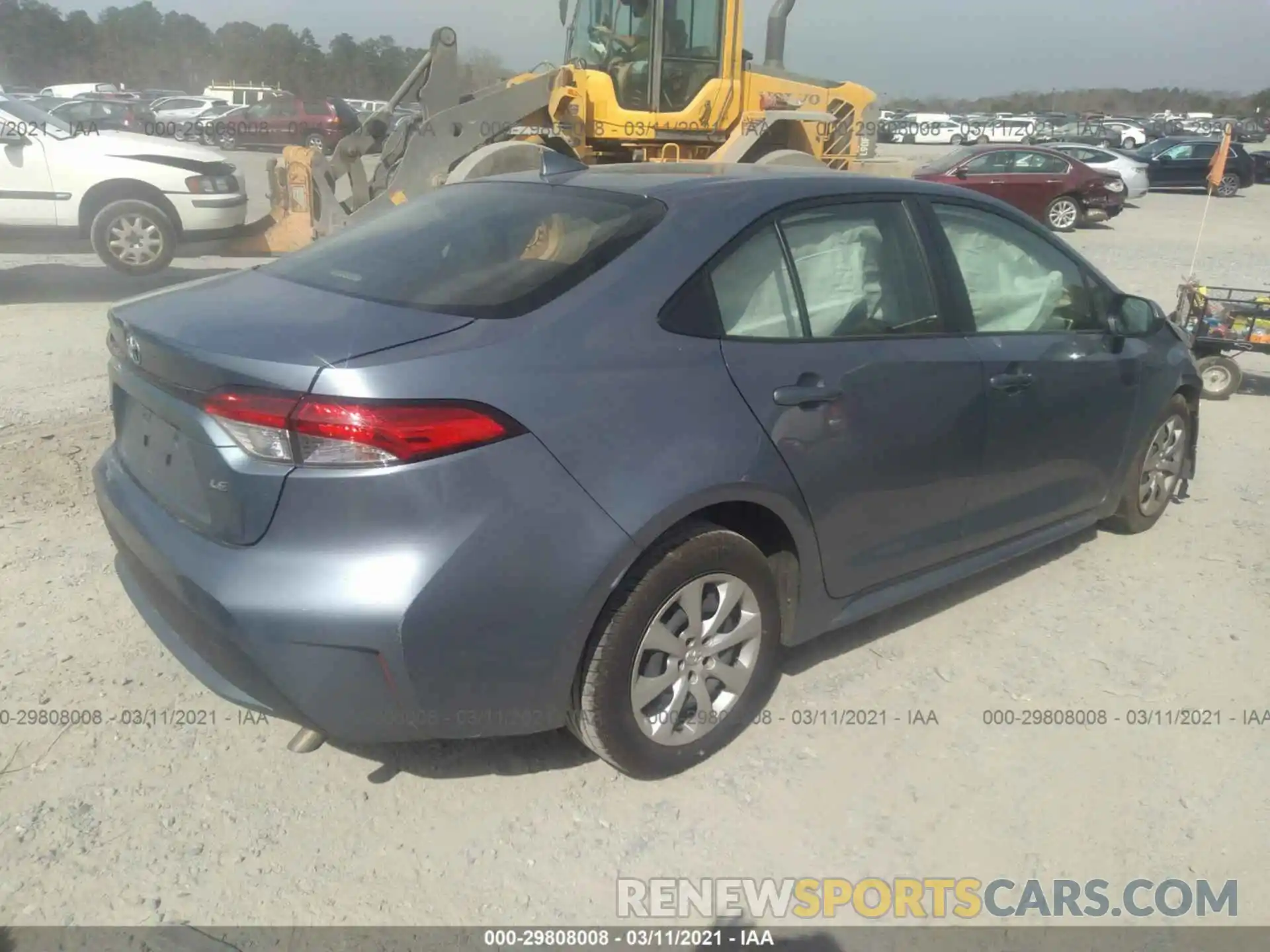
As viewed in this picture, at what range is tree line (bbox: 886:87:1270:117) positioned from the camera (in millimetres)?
91312

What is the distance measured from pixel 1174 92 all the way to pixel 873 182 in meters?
124

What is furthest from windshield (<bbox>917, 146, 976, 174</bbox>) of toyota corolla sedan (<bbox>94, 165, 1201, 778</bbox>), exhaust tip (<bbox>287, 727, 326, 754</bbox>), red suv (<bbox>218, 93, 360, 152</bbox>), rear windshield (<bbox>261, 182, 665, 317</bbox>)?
red suv (<bbox>218, 93, 360, 152</bbox>)

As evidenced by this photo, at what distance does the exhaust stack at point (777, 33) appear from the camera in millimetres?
10938

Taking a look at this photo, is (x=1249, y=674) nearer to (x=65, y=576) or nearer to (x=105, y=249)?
(x=65, y=576)

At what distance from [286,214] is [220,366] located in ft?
28.1

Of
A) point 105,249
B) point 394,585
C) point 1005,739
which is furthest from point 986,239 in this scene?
point 105,249

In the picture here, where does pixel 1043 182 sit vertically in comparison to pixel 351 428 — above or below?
below

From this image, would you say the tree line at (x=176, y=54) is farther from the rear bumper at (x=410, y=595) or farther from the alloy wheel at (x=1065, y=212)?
the rear bumper at (x=410, y=595)

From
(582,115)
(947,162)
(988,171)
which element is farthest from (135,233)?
(988,171)

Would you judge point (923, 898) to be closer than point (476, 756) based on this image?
Yes

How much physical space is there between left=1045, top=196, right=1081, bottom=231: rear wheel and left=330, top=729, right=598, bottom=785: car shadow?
17.9m

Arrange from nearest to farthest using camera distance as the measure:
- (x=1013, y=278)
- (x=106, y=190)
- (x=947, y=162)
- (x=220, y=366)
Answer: (x=220, y=366)
(x=1013, y=278)
(x=106, y=190)
(x=947, y=162)

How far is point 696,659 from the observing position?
115 inches

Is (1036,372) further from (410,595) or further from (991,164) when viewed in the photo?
(991,164)
